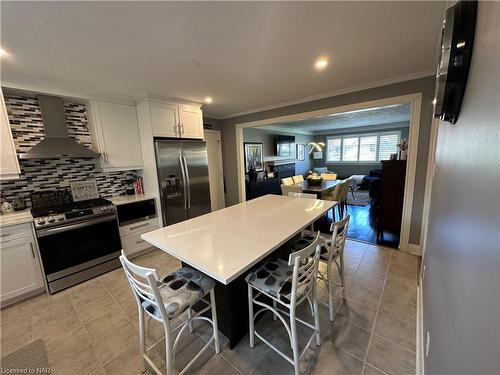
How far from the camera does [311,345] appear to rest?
156cm

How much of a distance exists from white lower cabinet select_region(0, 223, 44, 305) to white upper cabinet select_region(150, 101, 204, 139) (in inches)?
72.3

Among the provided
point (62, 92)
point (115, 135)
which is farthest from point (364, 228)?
point (62, 92)

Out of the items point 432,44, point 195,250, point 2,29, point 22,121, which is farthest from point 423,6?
point 22,121

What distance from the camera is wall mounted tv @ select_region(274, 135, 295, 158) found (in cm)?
687

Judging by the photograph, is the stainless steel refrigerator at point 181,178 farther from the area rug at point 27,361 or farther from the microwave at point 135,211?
the area rug at point 27,361

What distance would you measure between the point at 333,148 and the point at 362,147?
45.3 inches

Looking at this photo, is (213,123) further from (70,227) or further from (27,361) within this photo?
(27,361)

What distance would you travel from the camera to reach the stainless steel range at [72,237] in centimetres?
224

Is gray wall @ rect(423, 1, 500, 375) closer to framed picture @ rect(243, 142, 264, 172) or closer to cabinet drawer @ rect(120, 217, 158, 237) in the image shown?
cabinet drawer @ rect(120, 217, 158, 237)

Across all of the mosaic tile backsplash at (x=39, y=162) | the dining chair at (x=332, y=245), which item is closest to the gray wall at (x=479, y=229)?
the dining chair at (x=332, y=245)

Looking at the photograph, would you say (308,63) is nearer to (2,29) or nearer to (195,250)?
(195,250)

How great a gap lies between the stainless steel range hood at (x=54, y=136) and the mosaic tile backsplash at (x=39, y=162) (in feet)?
0.57

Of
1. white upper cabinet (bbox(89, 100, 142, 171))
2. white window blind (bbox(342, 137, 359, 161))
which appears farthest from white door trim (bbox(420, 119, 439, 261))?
white window blind (bbox(342, 137, 359, 161))

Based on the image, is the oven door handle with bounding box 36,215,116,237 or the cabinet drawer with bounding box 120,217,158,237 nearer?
the oven door handle with bounding box 36,215,116,237
